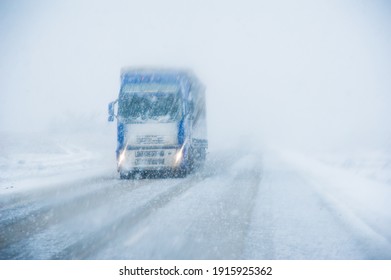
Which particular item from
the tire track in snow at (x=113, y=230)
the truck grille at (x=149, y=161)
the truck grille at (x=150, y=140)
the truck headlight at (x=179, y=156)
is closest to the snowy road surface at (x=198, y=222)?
the tire track in snow at (x=113, y=230)

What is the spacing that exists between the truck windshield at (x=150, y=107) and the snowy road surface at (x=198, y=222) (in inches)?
123

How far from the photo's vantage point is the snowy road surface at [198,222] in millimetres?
4656

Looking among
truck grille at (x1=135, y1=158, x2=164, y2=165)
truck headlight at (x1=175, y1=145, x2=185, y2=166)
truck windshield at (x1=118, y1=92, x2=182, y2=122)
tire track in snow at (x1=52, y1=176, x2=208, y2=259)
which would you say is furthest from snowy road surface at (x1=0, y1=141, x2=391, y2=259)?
truck windshield at (x1=118, y1=92, x2=182, y2=122)

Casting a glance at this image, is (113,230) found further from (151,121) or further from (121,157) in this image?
(151,121)

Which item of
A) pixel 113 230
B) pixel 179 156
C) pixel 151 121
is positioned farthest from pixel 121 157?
pixel 113 230

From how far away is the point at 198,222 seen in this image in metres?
6.27

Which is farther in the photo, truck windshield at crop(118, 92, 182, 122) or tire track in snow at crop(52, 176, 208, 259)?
truck windshield at crop(118, 92, 182, 122)

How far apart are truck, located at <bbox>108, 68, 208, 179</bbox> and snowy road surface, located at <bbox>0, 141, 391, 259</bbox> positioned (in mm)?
2285

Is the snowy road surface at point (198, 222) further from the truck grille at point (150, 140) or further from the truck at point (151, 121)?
the truck grille at point (150, 140)

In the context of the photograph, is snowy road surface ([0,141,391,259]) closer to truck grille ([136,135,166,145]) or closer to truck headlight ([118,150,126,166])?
truck headlight ([118,150,126,166])

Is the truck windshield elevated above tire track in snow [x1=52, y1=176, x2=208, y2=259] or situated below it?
above

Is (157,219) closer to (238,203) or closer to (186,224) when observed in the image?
(186,224)

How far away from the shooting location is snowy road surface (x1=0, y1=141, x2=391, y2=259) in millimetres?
4656
